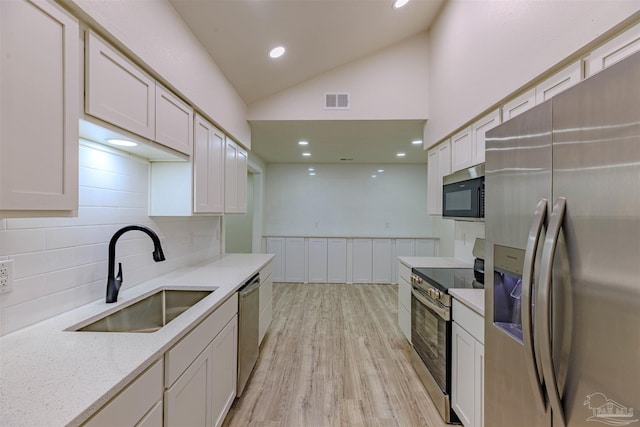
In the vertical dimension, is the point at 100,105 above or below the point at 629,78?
above

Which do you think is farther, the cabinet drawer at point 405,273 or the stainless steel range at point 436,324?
the cabinet drawer at point 405,273

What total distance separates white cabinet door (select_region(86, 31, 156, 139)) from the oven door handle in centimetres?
213

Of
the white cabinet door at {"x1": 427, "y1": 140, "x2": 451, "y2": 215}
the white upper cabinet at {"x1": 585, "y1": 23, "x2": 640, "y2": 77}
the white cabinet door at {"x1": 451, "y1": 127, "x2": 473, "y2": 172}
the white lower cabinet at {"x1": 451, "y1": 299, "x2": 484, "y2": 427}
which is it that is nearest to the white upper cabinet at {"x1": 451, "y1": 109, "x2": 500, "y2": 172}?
the white cabinet door at {"x1": 451, "y1": 127, "x2": 473, "y2": 172}

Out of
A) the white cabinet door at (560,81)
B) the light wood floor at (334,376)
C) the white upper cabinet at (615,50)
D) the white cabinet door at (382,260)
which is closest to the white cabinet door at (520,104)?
the white cabinet door at (560,81)

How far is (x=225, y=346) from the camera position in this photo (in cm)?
183

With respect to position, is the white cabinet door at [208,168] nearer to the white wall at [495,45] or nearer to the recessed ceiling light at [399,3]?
the recessed ceiling light at [399,3]

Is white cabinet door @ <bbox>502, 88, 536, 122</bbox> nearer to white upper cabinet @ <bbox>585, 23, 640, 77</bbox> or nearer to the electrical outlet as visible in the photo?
white upper cabinet @ <bbox>585, 23, 640, 77</bbox>

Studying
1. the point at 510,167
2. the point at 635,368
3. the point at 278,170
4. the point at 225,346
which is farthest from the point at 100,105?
the point at 278,170

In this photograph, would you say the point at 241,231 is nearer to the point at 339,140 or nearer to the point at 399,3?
the point at 339,140

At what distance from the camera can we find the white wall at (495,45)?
1356mm

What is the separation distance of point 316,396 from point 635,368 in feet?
6.84

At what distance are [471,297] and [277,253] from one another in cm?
457

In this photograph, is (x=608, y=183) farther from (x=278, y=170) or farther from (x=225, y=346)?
(x=278, y=170)

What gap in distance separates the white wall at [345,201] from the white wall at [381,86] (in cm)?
286
